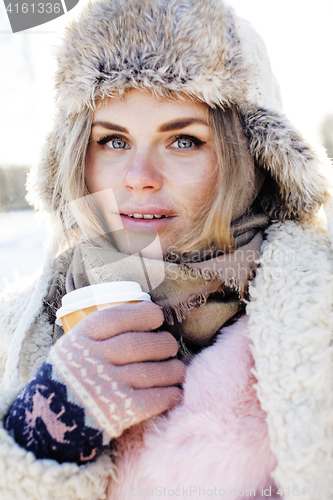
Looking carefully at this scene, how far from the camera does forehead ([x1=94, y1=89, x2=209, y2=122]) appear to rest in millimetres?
903

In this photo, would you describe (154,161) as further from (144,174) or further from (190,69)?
(190,69)

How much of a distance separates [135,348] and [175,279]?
0.29 metres

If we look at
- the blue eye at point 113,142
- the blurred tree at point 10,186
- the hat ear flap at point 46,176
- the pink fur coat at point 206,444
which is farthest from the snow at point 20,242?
the pink fur coat at point 206,444

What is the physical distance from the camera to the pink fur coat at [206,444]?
0.63 metres

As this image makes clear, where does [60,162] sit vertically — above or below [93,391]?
above

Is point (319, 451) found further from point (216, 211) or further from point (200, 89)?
point (200, 89)

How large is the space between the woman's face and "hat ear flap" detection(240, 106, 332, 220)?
0.48ft

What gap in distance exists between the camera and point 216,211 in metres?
0.94

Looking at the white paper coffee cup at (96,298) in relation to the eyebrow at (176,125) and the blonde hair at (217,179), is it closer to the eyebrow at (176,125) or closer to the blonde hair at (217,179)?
the blonde hair at (217,179)

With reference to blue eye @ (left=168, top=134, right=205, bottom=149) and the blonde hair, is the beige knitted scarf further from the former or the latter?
blue eye @ (left=168, top=134, right=205, bottom=149)

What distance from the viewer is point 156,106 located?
35.5 inches

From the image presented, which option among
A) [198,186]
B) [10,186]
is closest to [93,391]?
[198,186]

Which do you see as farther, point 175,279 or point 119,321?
point 175,279

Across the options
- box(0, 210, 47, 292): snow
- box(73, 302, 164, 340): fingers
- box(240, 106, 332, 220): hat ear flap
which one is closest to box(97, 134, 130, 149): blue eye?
box(240, 106, 332, 220): hat ear flap
